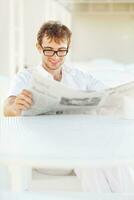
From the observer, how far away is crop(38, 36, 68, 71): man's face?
117 cm

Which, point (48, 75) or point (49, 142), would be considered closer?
point (49, 142)

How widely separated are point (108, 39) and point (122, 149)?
14.0ft

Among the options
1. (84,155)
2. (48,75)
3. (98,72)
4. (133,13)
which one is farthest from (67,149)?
(133,13)

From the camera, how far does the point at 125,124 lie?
868 millimetres

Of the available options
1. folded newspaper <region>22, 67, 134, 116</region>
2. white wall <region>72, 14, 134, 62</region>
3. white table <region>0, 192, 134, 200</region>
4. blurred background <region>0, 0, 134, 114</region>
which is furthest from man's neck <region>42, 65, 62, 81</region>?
white wall <region>72, 14, 134, 62</region>

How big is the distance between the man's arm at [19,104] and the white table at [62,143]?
55mm

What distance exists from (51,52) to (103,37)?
12.4 ft

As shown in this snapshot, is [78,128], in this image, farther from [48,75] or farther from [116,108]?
[48,75]

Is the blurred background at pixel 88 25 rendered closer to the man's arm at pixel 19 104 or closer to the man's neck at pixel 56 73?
the man's neck at pixel 56 73

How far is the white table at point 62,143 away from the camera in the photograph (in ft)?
2.31

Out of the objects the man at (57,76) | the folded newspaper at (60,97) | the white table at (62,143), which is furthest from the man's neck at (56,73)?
the white table at (62,143)

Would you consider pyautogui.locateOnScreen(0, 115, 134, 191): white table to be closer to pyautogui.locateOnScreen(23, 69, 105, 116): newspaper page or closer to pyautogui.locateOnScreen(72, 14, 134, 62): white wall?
pyautogui.locateOnScreen(23, 69, 105, 116): newspaper page

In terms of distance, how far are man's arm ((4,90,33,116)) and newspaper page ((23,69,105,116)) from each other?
0.01 meters

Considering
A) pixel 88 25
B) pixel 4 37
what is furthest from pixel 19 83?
pixel 88 25
